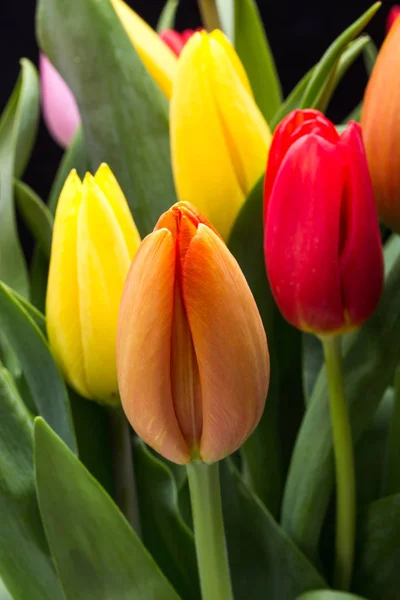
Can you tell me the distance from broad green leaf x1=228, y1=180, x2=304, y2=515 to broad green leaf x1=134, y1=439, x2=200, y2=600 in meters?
0.04

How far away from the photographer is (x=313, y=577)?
0.92ft

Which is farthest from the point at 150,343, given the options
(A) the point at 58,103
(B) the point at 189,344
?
(A) the point at 58,103

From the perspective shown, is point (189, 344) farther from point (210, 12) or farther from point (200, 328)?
point (210, 12)

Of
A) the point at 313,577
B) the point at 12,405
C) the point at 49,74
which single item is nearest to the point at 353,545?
the point at 313,577

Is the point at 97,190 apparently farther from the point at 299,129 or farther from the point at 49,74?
the point at 49,74

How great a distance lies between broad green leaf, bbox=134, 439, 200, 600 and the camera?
0.94 ft

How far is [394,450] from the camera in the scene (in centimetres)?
29

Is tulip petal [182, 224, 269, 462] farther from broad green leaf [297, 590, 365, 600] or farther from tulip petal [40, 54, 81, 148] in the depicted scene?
tulip petal [40, 54, 81, 148]

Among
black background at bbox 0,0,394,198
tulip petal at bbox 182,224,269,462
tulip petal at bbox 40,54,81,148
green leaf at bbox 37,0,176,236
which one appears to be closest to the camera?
tulip petal at bbox 182,224,269,462

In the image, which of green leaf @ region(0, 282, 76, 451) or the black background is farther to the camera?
the black background

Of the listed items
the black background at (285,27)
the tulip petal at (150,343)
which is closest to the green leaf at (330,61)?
the tulip petal at (150,343)

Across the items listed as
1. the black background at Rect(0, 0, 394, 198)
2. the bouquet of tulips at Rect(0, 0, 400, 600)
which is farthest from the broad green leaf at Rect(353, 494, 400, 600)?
the black background at Rect(0, 0, 394, 198)

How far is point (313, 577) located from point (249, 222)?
119 millimetres

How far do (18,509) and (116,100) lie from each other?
5.4 inches
